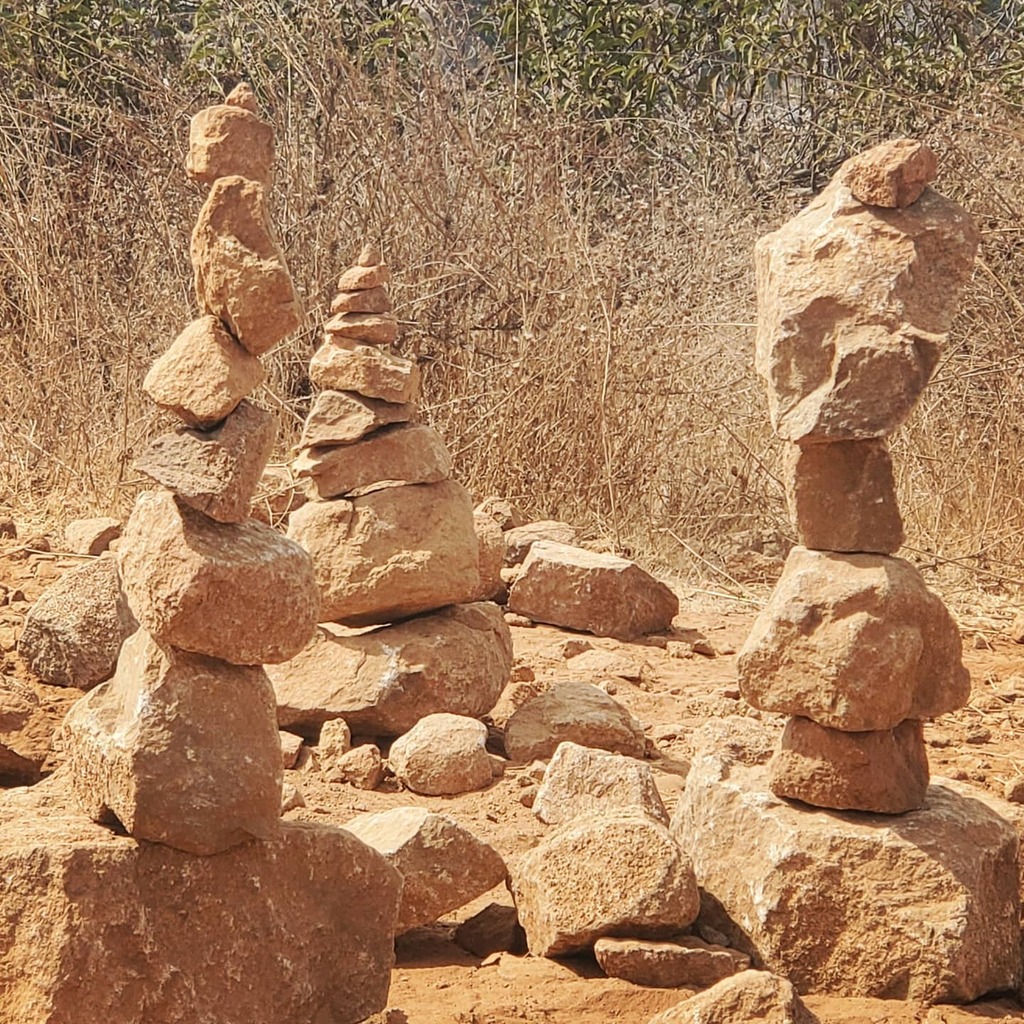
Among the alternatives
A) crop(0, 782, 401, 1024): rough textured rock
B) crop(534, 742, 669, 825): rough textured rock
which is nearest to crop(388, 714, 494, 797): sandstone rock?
crop(534, 742, 669, 825): rough textured rock

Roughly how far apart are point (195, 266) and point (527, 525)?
4.76 m

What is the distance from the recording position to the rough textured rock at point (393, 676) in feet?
17.8

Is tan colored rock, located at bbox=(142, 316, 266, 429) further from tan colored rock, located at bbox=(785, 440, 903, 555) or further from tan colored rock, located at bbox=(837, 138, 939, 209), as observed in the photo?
tan colored rock, located at bbox=(837, 138, 939, 209)

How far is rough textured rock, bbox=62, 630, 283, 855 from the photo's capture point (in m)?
3.03

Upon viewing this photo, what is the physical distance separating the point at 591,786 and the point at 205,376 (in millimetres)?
1833

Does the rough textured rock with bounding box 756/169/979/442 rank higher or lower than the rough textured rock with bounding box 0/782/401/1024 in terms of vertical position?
higher

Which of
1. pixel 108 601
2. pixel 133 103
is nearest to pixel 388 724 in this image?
pixel 108 601

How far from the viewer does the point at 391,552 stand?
5543mm

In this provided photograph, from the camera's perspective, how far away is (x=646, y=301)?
29.6 ft

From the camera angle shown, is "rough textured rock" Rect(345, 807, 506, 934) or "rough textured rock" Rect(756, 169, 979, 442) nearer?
"rough textured rock" Rect(756, 169, 979, 442)

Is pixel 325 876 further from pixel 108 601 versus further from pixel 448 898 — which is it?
pixel 108 601

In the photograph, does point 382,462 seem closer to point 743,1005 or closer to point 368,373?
point 368,373

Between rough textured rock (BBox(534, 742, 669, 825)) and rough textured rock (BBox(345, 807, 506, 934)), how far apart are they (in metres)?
0.39

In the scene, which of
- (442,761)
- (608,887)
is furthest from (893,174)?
(442,761)
